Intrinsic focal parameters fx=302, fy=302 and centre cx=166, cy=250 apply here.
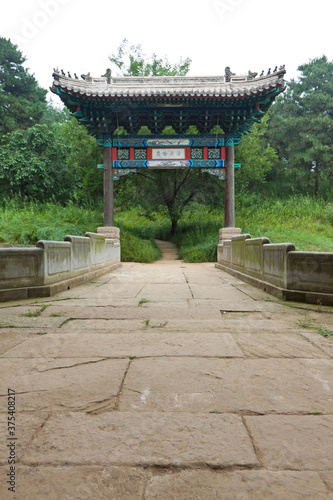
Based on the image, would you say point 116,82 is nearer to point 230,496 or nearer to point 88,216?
point 88,216

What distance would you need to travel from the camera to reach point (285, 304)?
11.8ft

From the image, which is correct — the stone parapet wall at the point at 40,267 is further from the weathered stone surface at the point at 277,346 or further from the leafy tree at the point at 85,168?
the leafy tree at the point at 85,168

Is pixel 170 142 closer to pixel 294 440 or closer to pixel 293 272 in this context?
pixel 293 272

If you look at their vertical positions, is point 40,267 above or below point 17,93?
below

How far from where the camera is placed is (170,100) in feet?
28.8

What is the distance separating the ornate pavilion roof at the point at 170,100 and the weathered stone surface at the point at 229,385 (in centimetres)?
846

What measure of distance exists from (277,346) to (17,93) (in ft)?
89.1

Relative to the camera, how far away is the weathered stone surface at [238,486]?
0.92 meters

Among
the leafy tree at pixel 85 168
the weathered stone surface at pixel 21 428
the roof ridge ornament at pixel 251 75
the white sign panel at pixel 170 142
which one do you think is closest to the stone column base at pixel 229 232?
the white sign panel at pixel 170 142

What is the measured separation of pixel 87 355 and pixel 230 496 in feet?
4.38

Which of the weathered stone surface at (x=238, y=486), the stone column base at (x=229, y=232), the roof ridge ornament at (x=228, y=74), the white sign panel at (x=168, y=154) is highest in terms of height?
the roof ridge ornament at (x=228, y=74)

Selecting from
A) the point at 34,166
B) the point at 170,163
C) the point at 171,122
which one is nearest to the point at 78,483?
the point at 170,163

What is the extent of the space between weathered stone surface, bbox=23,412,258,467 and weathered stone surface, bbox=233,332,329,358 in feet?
2.90

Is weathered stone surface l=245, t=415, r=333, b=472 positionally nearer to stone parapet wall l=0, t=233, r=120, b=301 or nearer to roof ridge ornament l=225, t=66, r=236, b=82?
stone parapet wall l=0, t=233, r=120, b=301
